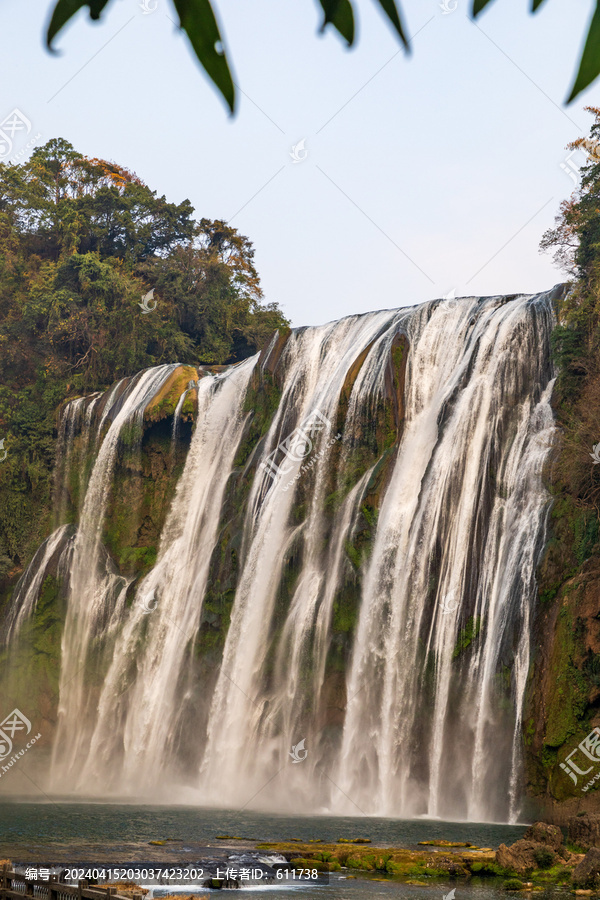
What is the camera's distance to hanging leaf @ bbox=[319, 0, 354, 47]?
114 cm

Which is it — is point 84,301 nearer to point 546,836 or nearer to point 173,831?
point 173,831

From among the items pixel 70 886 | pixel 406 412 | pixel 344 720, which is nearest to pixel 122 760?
pixel 344 720

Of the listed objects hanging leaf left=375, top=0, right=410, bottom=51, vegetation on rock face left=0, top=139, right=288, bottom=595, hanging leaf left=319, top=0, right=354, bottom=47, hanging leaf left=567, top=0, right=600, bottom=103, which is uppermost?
vegetation on rock face left=0, top=139, right=288, bottom=595

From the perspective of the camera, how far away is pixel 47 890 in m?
9.68

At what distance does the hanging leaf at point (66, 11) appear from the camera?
1.07 m

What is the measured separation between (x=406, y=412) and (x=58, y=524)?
529 inches

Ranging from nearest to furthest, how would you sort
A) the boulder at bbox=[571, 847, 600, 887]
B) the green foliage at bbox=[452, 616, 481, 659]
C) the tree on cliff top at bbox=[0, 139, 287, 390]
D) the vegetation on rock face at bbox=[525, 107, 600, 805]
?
1. the boulder at bbox=[571, 847, 600, 887]
2. the vegetation on rock face at bbox=[525, 107, 600, 805]
3. the green foliage at bbox=[452, 616, 481, 659]
4. the tree on cliff top at bbox=[0, 139, 287, 390]

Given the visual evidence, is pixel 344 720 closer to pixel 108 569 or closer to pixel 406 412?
pixel 406 412

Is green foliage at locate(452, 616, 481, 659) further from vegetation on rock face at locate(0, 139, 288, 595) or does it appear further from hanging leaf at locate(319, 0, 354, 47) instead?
hanging leaf at locate(319, 0, 354, 47)

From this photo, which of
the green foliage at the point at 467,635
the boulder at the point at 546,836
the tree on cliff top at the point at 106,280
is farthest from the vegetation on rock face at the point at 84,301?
the boulder at the point at 546,836

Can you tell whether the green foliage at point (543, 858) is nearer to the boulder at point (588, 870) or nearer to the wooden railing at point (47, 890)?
the boulder at point (588, 870)

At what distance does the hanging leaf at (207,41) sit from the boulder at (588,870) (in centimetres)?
1300

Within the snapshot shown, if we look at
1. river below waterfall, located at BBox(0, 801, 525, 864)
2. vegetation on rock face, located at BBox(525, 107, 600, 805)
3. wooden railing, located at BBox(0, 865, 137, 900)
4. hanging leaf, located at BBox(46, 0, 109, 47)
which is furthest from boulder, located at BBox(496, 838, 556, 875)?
hanging leaf, located at BBox(46, 0, 109, 47)

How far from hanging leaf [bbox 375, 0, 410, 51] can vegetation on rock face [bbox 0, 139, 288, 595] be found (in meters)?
32.0
